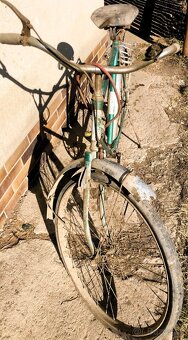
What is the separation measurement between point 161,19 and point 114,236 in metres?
4.61

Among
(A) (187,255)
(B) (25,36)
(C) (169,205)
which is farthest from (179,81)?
(B) (25,36)

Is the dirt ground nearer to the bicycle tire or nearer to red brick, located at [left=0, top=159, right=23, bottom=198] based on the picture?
the bicycle tire

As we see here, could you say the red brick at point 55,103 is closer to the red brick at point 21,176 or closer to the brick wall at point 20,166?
the brick wall at point 20,166

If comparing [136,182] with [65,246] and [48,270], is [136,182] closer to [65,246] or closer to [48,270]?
[65,246]

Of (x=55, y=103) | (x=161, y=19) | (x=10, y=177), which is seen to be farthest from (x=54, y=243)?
(x=161, y=19)

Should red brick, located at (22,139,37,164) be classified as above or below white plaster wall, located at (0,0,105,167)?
below

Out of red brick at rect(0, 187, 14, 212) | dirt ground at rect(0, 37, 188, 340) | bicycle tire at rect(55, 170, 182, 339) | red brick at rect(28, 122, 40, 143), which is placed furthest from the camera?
red brick at rect(28, 122, 40, 143)

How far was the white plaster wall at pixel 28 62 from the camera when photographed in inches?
95.3

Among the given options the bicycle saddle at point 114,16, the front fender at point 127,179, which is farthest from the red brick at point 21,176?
the bicycle saddle at point 114,16

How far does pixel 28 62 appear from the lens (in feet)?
8.75

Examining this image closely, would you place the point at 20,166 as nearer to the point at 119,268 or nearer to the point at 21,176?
the point at 21,176

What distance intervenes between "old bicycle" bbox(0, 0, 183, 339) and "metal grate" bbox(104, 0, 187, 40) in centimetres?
317

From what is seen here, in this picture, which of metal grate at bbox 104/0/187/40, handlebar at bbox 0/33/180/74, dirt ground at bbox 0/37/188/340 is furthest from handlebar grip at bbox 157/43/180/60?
metal grate at bbox 104/0/187/40

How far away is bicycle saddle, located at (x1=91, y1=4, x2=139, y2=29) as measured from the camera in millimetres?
2248
